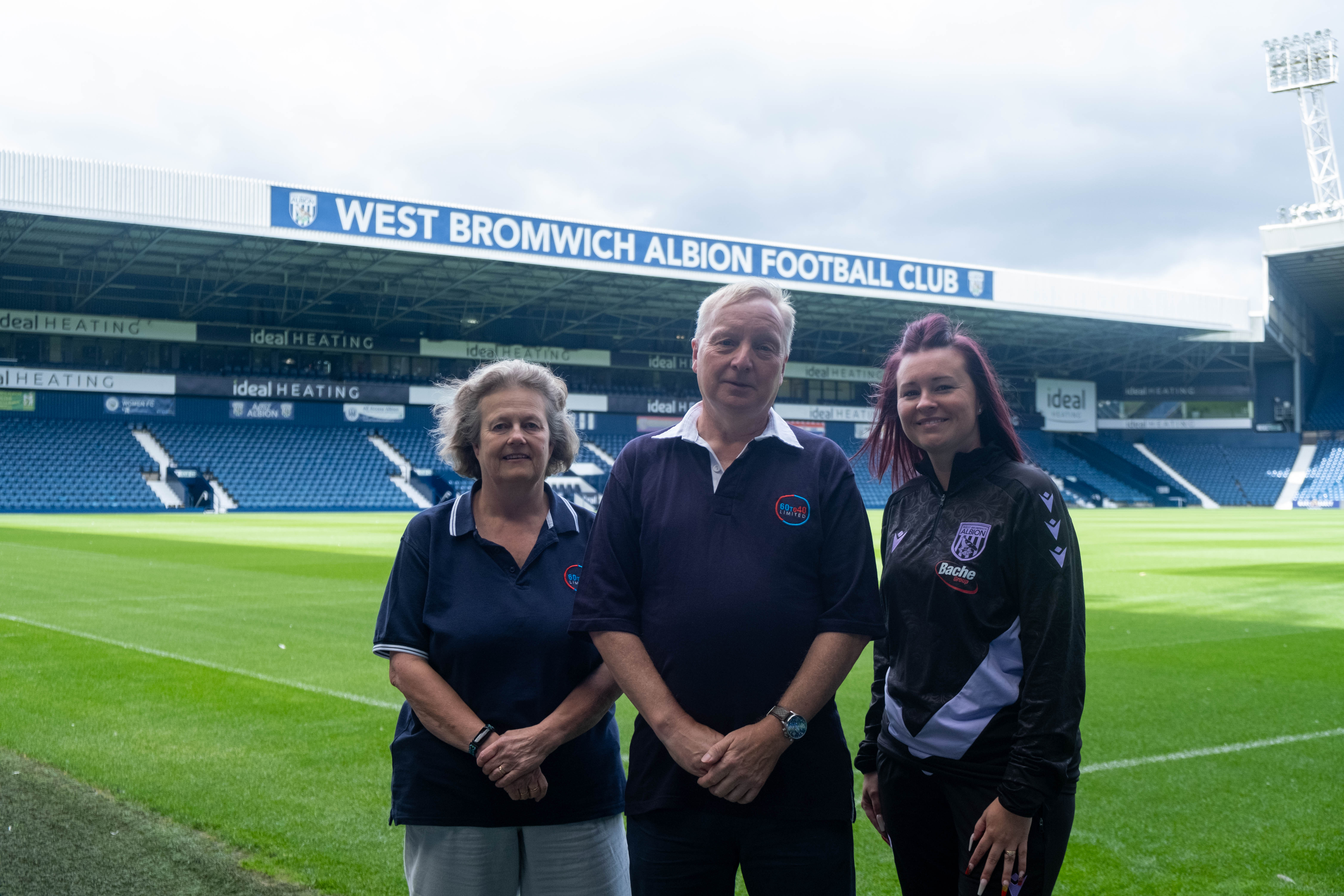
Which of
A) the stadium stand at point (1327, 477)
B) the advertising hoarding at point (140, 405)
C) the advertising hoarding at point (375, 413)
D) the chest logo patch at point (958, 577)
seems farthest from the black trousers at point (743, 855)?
the stadium stand at point (1327, 477)

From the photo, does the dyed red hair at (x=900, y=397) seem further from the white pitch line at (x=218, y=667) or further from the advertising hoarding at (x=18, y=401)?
the advertising hoarding at (x=18, y=401)

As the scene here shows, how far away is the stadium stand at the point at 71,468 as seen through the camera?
38.4 metres

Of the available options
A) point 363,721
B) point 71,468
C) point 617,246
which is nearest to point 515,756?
point 363,721

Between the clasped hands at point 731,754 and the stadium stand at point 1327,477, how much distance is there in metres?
58.9

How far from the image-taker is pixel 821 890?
2.44 m

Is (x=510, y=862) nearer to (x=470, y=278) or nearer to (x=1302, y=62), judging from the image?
(x=470, y=278)

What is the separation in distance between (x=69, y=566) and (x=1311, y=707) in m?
Answer: 15.8

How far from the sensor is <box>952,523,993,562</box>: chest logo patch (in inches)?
100

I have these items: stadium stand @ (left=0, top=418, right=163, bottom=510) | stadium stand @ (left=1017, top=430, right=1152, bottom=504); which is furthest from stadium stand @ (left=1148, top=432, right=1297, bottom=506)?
stadium stand @ (left=0, top=418, right=163, bottom=510)

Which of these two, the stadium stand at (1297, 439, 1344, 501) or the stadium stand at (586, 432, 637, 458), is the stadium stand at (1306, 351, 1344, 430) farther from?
the stadium stand at (586, 432, 637, 458)

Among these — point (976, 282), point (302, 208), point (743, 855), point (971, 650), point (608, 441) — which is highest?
point (302, 208)

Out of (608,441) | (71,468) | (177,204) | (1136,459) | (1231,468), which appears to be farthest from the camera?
(1136,459)

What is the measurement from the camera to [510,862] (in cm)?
269

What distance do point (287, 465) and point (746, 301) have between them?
44133 mm
